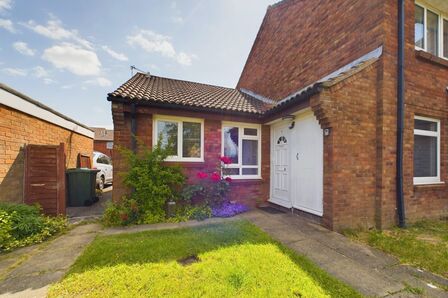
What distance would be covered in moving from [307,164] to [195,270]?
4.16 m

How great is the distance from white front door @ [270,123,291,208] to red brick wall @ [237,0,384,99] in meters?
2.15

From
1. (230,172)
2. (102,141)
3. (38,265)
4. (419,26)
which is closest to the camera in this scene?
(38,265)

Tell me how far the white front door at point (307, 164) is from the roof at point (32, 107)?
317 inches

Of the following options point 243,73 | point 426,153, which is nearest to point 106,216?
point 426,153

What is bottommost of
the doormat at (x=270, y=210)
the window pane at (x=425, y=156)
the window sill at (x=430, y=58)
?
the doormat at (x=270, y=210)

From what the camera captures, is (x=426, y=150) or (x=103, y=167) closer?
(x=426, y=150)

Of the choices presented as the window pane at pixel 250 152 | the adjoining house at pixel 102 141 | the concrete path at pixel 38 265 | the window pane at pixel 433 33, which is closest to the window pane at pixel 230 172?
the window pane at pixel 250 152

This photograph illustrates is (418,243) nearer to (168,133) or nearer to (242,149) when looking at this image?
(242,149)

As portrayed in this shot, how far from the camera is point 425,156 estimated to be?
6059 mm

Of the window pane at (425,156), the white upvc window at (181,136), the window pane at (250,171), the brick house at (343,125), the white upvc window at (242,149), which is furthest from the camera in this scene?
the window pane at (250,171)

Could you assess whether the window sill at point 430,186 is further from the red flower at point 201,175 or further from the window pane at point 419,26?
the red flower at point 201,175

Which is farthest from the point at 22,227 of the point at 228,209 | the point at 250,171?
the point at 250,171

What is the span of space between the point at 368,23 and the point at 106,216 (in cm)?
858

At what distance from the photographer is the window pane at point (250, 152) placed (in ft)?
24.6
